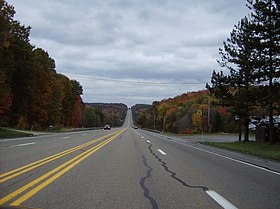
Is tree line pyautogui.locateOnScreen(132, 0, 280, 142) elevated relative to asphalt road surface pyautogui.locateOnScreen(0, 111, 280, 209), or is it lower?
elevated

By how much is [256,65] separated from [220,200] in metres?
21.6

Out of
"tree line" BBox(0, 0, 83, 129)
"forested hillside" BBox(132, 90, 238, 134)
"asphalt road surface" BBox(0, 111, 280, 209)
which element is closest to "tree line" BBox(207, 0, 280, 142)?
"asphalt road surface" BBox(0, 111, 280, 209)

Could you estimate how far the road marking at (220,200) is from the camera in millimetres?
7011

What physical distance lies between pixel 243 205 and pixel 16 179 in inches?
228

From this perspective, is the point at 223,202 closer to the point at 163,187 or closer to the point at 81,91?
the point at 163,187

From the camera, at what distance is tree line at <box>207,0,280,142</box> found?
86.9 ft

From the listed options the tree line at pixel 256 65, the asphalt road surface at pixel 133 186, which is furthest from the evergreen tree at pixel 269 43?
the asphalt road surface at pixel 133 186

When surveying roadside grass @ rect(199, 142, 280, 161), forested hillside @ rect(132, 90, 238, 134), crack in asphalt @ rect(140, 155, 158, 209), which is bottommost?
crack in asphalt @ rect(140, 155, 158, 209)

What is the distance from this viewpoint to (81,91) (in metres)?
127

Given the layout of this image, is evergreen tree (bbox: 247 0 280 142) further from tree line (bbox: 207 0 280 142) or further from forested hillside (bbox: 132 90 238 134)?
forested hillside (bbox: 132 90 238 134)

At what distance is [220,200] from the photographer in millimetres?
7520

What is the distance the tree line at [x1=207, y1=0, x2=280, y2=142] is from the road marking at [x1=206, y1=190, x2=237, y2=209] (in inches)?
718

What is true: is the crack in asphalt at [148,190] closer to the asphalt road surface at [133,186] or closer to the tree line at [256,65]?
the asphalt road surface at [133,186]

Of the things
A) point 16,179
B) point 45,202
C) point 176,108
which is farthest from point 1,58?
point 176,108
